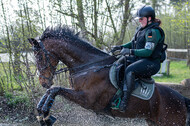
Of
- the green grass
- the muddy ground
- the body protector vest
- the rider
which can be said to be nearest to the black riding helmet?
the rider

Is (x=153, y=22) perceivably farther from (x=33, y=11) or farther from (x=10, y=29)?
(x=10, y=29)

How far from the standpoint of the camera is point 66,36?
11.3 ft

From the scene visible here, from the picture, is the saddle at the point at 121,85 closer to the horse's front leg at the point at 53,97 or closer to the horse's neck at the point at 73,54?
the horse's neck at the point at 73,54

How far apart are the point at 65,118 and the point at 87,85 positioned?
2.97 meters

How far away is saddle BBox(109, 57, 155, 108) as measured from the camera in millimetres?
3258

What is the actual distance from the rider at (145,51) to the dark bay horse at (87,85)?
32 cm

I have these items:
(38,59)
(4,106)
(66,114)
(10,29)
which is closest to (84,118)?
(66,114)

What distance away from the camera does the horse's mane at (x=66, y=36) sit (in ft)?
11.2

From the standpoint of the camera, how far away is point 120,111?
329cm

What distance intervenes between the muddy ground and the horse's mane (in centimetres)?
291

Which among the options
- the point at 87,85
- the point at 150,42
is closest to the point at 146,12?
the point at 150,42

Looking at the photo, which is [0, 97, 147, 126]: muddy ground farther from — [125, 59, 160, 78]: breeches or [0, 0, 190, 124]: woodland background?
[125, 59, 160, 78]: breeches

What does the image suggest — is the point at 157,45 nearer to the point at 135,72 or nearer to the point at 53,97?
the point at 135,72

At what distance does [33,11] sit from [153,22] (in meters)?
4.08
